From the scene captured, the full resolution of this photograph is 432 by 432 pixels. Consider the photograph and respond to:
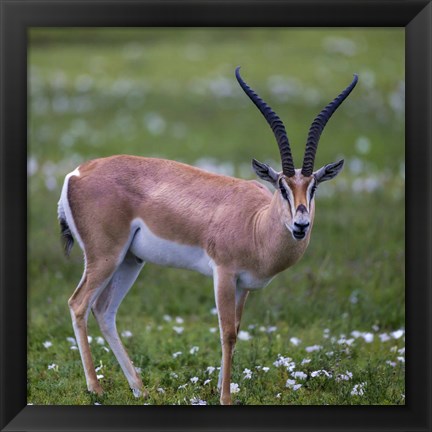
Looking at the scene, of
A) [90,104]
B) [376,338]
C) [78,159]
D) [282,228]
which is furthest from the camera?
[90,104]

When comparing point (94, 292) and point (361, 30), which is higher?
point (361, 30)

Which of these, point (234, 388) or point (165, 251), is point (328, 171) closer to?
point (165, 251)

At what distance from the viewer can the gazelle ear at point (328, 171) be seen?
626cm

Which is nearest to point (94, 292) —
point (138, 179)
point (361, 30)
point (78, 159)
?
point (138, 179)

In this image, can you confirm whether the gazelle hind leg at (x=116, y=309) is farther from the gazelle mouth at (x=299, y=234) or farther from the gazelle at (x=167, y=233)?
the gazelle mouth at (x=299, y=234)

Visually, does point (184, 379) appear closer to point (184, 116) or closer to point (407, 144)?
point (407, 144)

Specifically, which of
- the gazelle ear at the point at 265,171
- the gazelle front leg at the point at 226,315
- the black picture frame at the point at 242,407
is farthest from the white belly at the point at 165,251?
the black picture frame at the point at 242,407

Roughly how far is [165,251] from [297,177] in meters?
1.25

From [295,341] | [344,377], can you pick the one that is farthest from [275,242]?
[295,341]

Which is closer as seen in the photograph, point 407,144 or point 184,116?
point 407,144

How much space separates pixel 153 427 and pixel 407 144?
232 centimetres

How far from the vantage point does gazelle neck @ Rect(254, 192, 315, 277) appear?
6480 millimetres

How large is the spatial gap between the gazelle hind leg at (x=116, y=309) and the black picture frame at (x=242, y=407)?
1.14m

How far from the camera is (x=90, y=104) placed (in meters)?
21.7
